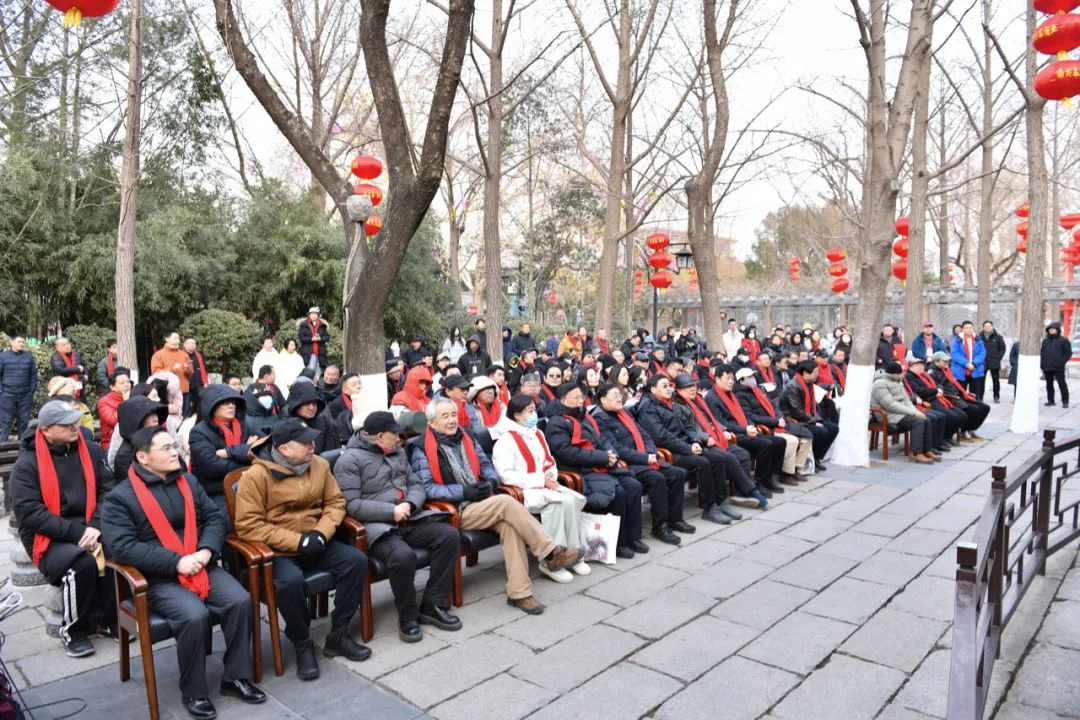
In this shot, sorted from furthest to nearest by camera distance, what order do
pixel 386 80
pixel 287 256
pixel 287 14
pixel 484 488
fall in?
pixel 287 14 < pixel 287 256 < pixel 386 80 < pixel 484 488

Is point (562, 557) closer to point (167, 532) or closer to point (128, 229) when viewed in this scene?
point (167, 532)

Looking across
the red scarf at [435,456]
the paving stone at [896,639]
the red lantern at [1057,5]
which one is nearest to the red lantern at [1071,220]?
the red lantern at [1057,5]

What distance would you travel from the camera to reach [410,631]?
14.3ft

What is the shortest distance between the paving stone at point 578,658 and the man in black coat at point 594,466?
145cm

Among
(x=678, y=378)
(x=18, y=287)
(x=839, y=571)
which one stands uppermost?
(x=18, y=287)

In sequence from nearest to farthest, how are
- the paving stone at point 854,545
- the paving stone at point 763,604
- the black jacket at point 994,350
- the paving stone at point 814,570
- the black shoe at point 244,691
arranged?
1. the black shoe at point 244,691
2. the paving stone at point 763,604
3. the paving stone at point 814,570
4. the paving stone at point 854,545
5. the black jacket at point 994,350

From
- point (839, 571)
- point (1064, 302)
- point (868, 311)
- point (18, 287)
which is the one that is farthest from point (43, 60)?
point (1064, 302)

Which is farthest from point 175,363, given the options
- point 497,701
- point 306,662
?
point 497,701

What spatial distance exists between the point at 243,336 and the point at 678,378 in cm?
1104

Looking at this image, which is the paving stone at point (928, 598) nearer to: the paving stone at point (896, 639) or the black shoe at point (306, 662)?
the paving stone at point (896, 639)

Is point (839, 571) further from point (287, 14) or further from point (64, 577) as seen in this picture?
point (287, 14)

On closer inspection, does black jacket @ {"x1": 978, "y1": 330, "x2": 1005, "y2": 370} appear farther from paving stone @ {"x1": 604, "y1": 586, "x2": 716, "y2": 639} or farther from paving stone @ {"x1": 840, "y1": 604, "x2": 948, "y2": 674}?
paving stone @ {"x1": 604, "y1": 586, "x2": 716, "y2": 639}

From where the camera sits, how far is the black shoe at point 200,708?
3.55m

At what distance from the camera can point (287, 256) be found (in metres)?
17.7
